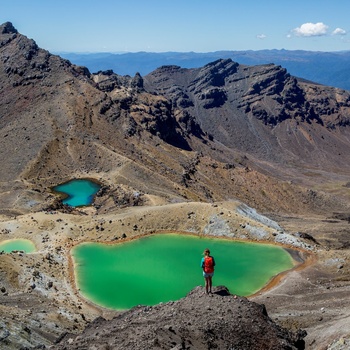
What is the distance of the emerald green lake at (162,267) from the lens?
4125 centimetres

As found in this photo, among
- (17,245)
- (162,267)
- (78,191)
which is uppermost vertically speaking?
(162,267)

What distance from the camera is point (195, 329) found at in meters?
24.0

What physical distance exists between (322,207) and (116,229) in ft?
294

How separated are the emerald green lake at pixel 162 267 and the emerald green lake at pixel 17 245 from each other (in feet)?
19.6

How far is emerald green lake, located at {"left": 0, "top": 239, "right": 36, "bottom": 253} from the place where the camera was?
2098 inches

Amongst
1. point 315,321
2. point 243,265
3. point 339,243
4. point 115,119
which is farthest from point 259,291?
point 115,119

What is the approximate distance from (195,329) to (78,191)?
240 feet

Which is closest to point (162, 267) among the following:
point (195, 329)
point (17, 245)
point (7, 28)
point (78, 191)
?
point (17, 245)

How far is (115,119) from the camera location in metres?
124

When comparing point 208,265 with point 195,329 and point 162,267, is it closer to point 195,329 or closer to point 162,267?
point 195,329

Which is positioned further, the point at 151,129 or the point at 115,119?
the point at 151,129

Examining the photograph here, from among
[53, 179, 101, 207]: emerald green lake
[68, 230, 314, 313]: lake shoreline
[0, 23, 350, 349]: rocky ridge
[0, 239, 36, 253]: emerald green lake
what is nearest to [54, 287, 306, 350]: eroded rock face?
[0, 23, 350, 349]: rocky ridge

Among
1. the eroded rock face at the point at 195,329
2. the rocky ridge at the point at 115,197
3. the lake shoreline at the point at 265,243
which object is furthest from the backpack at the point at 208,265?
the lake shoreline at the point at 265,243

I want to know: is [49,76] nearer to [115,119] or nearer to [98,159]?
[115,119]
